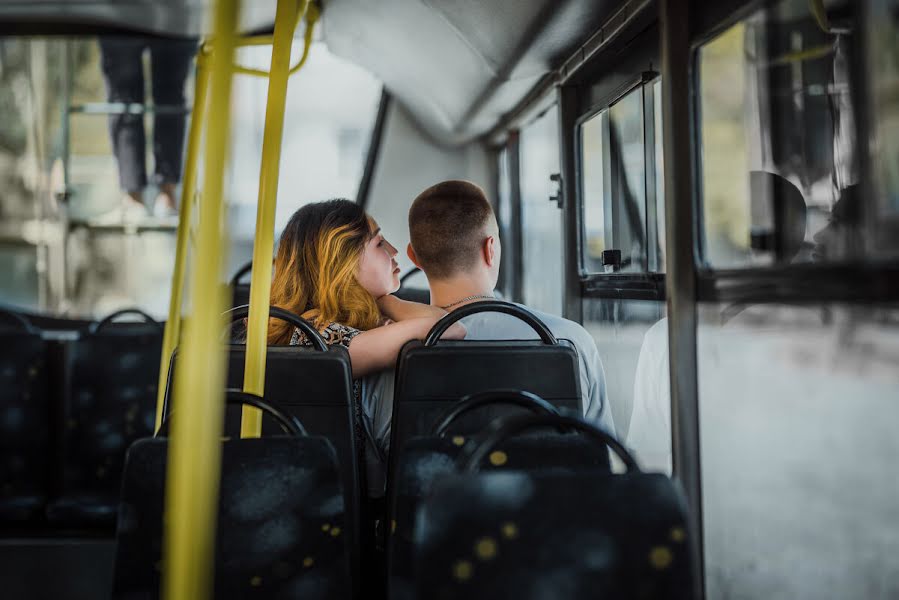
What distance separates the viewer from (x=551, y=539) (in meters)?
1.15

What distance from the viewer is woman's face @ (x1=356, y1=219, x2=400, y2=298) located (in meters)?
2.66

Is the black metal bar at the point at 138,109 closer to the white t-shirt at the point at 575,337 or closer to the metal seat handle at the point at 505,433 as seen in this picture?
the white t-shirt at the point at 575,337

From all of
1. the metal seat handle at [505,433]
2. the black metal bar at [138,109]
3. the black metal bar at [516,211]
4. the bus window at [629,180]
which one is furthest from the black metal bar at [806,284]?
the black metal bar at [138,109]

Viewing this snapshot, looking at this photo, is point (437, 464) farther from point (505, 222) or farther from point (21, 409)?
Answer: point (505, 222)

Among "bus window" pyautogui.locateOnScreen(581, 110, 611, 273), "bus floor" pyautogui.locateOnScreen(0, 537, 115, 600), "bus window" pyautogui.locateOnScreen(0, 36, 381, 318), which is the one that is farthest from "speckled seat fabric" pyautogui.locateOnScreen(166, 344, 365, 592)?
"bus window" pyautogui.locateOnScreen(0, 36, 381, 318)

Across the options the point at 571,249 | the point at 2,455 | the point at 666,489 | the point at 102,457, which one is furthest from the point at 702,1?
the point at 2,455

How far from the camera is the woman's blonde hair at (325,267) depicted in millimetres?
2588

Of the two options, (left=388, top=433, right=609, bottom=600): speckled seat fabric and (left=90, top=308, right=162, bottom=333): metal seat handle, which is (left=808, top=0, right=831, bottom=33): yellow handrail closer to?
(left=388, top=433, right=609, bottom=600): speckled seat fabric

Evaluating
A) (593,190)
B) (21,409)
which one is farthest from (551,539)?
(21,409)

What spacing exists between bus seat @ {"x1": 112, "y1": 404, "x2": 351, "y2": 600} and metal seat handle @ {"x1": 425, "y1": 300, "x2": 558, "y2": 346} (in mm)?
600

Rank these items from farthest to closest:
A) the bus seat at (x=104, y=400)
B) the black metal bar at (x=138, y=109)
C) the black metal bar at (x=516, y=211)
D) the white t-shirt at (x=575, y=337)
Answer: the black metal bar at (x=138, y=109)
the black metal bar at (x=516, y=211)
the bus seat at (x=104, y=400)
the white t-shirt at (x=575, y=337)

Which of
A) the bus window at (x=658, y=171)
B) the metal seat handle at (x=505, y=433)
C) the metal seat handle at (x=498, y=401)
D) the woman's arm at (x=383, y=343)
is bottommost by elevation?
the metal seat handle at (x=505, y=433)

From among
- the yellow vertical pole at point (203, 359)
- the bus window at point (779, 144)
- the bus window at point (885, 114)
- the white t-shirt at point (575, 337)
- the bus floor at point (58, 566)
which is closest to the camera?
the yellow vertical pole at point (203, 359)

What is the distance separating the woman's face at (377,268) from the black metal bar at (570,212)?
68 centimetres
